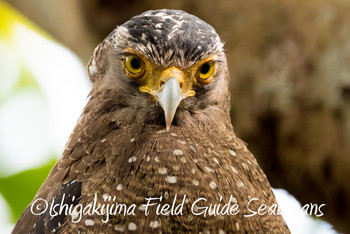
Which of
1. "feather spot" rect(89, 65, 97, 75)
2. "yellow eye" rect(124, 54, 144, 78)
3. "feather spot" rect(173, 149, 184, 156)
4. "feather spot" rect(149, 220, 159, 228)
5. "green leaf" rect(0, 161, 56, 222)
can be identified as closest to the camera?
"feather spot" rect(149, 220, 159, 228)

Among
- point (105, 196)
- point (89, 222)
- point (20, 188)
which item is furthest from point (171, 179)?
point (20, 188)

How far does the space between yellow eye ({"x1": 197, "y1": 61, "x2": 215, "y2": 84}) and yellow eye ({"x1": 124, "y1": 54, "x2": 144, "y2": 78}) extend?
303 mm

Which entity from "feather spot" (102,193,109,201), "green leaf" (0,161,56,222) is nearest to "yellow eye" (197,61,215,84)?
"feather spot" (102,193,109,201)

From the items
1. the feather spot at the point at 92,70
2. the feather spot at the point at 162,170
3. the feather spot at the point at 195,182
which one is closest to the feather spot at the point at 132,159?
the feather spot at the point at 162,170

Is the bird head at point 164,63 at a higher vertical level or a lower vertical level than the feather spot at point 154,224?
higher

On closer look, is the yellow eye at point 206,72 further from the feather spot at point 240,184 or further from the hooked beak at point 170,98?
the feather spot at point 240,184

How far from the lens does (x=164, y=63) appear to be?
115 inches

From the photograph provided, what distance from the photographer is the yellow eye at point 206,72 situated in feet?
10.1

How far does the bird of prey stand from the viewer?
8.83 feet

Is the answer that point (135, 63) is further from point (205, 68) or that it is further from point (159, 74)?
Answer: point (205, 68)

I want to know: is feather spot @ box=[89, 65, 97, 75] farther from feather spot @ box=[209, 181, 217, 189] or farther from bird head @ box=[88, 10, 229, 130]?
feather spot @ box=[209, 181, 217, 189]

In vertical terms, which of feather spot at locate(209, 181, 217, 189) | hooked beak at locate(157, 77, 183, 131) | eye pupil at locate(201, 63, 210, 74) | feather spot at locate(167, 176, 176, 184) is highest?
eye pupil at locate(201, 63, 210, 74)

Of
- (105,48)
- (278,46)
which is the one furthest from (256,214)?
(278,46)

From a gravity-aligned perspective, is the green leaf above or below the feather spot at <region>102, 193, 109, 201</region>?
below
